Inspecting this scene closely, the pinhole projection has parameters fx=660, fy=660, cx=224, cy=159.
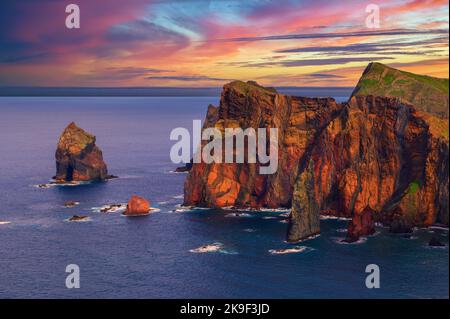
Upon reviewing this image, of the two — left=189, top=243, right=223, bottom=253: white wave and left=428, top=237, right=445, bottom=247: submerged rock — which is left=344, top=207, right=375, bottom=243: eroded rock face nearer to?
left=428, top=237, right=445, bottom=247: submerged rock

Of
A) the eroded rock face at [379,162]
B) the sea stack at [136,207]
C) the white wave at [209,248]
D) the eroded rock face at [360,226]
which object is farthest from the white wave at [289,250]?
the sea stack at [136,207]

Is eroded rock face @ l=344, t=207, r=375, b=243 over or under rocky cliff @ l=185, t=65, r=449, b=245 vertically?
under

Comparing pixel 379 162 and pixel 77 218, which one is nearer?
pixel 77 218

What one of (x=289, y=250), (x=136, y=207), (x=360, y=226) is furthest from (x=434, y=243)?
(x=136, y=207)

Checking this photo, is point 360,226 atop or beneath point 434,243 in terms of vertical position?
atop

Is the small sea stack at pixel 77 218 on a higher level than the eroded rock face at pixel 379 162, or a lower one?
lower

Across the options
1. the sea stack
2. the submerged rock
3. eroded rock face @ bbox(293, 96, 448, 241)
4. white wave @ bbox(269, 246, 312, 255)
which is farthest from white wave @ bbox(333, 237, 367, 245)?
the sea stack

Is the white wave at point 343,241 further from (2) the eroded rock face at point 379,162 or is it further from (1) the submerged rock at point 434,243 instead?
(2) the eroded rock face at point 379,162

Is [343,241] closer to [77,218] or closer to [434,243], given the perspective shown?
[434,243]

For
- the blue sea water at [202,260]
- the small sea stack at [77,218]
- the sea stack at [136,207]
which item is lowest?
the blue sea water at [202,260]

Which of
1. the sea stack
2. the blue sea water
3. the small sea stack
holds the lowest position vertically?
the blue sea water

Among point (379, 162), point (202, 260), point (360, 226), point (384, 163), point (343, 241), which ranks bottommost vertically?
point (202, 260)
